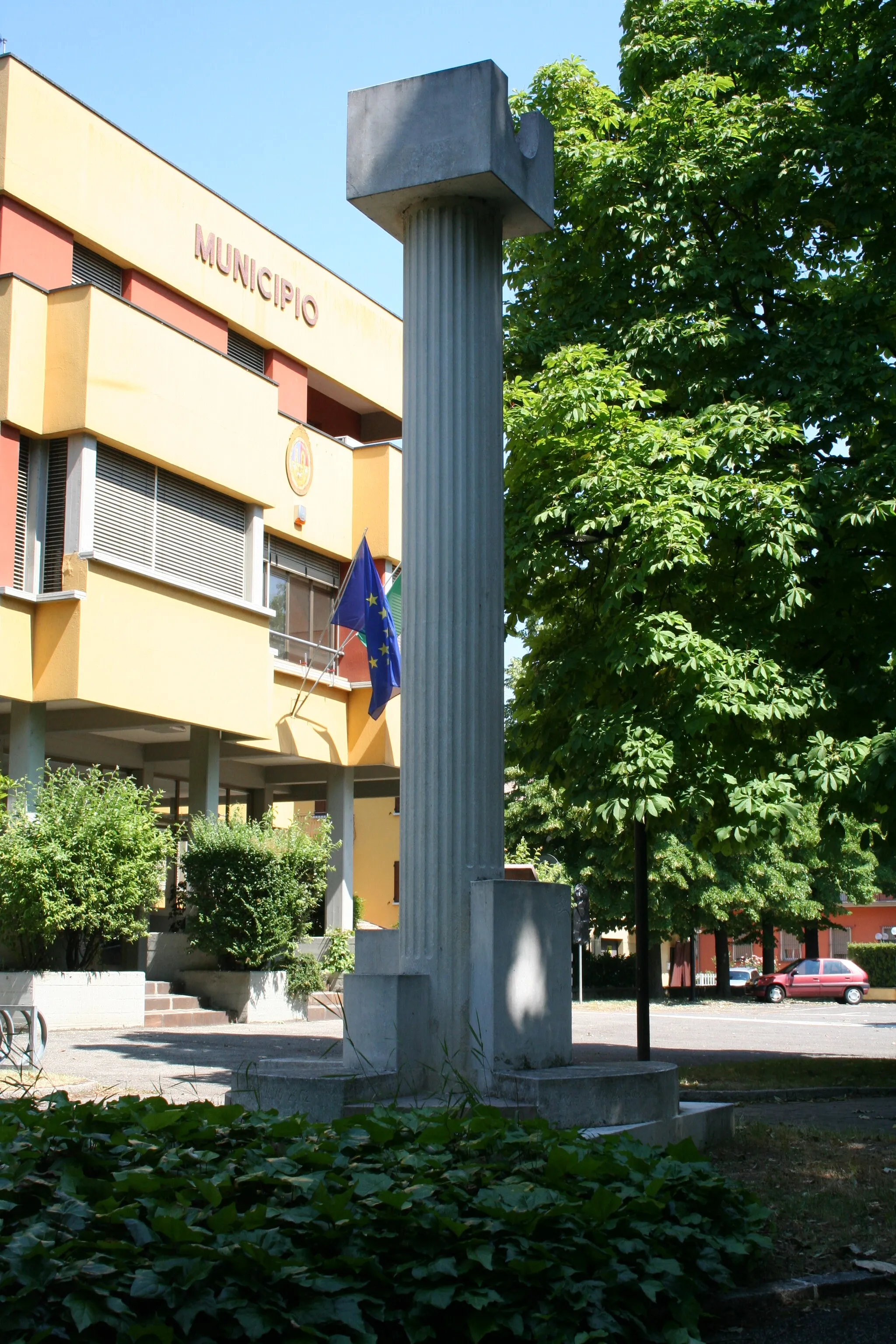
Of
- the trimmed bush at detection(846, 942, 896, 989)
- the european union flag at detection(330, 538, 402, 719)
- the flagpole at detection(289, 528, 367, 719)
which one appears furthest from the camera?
the trimmed bush at detection(846, 942, 896, 989)

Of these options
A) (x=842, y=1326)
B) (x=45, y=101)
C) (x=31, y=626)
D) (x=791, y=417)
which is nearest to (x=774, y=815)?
(x=791, y=417)

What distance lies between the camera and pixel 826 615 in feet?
42.7

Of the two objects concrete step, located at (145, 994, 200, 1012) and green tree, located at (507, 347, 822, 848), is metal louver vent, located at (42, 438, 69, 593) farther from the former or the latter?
green tree, located at (507, 347, 822, 848)

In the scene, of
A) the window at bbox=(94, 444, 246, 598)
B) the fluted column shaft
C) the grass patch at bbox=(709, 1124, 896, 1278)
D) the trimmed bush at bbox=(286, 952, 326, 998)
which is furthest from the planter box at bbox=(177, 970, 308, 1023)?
the fluted column shaft

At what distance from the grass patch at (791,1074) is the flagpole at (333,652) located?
38.0 feet

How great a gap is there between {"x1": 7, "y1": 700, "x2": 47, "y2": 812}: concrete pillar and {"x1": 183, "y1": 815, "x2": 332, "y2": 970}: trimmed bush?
9.00 feet

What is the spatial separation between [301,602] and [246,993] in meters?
8.66

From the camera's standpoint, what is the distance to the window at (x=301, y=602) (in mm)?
26047

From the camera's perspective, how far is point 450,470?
8.19 meters

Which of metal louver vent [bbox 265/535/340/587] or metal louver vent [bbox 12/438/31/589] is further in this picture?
metal louver vent [bbox 265/535/340/587]

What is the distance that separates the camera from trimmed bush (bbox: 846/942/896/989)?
51969 mm

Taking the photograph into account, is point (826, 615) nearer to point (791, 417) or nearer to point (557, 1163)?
point (791, 417)

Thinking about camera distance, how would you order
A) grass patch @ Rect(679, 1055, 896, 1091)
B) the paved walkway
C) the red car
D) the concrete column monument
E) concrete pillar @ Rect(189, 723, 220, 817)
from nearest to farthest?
the concrete column monument
the paved walkway
grass patch @ Rect(679, 1055, 896, 1091)
concrete pillar @ Rect(189, 723, 220, 817)
the red car

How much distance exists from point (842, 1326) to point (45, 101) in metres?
21.0
